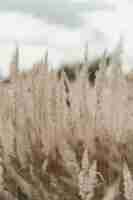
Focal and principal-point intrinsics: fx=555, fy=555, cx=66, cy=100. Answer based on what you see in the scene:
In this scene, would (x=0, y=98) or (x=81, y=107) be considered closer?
(x=81, y=107)

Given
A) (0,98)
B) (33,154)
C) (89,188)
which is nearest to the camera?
(89,188)

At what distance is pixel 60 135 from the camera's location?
177cm

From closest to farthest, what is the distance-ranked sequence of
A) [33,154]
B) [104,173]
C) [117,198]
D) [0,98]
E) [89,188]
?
1. [89,188]
2. [117,198]
3. [104,173]
4. [33,154]
5. [0,98]

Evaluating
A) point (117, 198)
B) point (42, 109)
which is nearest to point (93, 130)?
point (42, 109)

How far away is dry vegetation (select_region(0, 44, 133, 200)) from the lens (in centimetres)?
156

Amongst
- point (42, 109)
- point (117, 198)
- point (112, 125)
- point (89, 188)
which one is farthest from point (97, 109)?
point (89, 188)

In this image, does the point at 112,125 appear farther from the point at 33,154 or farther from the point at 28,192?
the point at 28,192

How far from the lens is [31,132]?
1774 mm

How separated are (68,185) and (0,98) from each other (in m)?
0.51

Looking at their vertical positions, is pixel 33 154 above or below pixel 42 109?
below

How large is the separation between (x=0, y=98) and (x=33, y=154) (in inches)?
12.0

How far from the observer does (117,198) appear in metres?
1.50

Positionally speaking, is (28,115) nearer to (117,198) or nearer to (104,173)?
(104,173)

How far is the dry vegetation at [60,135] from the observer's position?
1.56m
